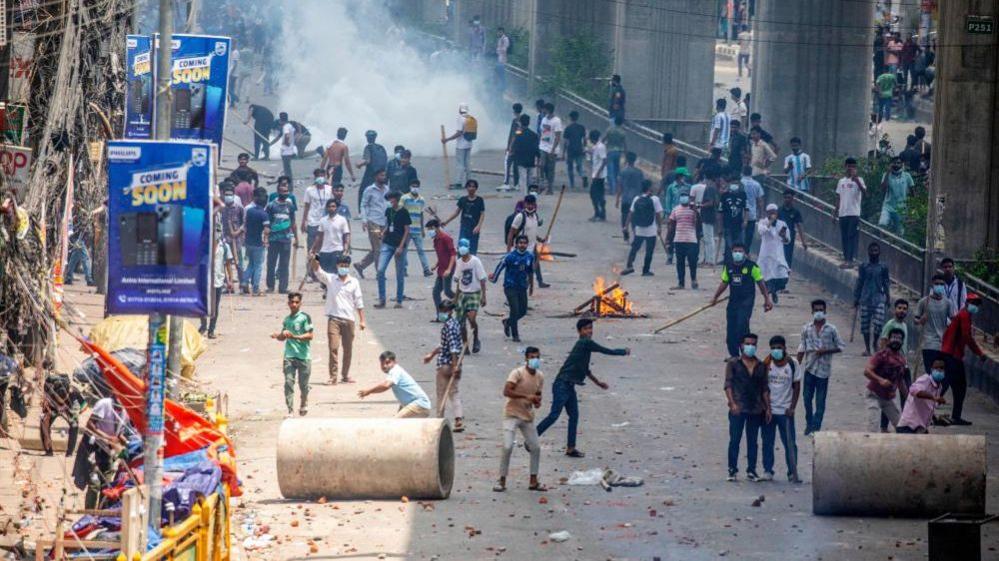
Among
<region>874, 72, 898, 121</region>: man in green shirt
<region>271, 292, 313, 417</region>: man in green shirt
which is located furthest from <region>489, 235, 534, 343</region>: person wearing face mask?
<region>874, 72, 898, 121</region>: man in green shirt

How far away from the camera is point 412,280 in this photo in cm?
3020

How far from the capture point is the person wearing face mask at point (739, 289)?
23.4 meters

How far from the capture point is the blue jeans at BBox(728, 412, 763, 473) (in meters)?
18.3

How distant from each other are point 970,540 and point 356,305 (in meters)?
Result: 9.89

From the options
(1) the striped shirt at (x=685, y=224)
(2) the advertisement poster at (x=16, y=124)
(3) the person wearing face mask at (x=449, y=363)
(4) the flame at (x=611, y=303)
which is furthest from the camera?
(1) the striped shirt at (x=685, y=224)

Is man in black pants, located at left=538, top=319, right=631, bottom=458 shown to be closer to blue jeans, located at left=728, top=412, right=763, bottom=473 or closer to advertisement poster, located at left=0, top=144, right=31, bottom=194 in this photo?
blue jeans, located at left=728, top=412, right=763, bottom=473

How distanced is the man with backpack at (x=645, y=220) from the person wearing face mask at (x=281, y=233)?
208 inches

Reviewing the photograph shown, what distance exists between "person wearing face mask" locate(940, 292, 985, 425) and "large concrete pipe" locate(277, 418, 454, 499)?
Result: 22.1ft

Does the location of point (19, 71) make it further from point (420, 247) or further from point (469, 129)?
point (469, 129)

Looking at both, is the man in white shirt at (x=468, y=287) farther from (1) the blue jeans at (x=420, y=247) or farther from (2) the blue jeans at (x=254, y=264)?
(2) the blue jeans at (x=254, y=264)

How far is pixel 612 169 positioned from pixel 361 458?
69.6 feet

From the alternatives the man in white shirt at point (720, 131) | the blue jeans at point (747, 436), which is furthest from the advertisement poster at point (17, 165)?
the man in white shirt at point (720, 131)

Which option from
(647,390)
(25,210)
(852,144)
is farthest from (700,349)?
(852,144)

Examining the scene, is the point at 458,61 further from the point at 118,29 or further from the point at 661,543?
the point at 661,543
